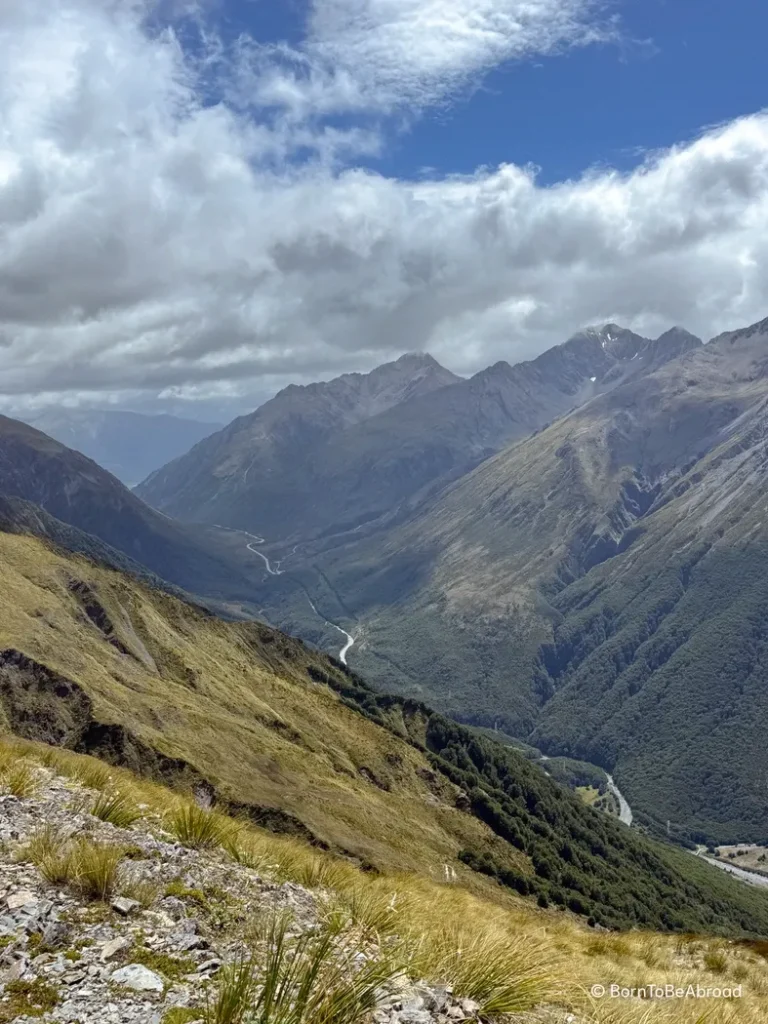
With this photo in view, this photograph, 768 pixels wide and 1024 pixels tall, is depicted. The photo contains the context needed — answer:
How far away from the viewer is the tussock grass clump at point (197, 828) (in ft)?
54.1

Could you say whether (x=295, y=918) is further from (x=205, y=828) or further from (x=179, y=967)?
(x=205, y=828)

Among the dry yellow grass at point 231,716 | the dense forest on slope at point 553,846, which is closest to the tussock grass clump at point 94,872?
the dry yellow grass at point 231,716

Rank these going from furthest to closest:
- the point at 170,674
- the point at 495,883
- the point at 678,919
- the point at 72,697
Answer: the point at 678,919 < the point at 170,674 < the point at 495,883 < the point at 72,697

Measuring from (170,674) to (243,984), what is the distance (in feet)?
362

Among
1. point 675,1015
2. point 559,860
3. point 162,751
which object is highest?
point 675,1015

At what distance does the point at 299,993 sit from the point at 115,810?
10.4 metres

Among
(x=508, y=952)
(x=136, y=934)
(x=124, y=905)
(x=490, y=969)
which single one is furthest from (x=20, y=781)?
(x=490, y=969)

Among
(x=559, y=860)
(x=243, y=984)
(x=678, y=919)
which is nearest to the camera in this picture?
(x=243, y=984)

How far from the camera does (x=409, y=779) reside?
11250 centimetres

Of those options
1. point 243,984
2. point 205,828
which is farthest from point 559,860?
point 243,984

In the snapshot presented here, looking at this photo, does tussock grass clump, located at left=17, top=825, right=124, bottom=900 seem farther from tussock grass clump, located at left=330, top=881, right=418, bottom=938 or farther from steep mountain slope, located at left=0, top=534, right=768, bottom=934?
steep mountain slope, located at left=0, top=534, right=768, bottom=934

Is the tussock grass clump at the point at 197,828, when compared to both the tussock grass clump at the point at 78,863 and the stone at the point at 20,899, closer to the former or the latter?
the tussock grass clump at the point at 78,863

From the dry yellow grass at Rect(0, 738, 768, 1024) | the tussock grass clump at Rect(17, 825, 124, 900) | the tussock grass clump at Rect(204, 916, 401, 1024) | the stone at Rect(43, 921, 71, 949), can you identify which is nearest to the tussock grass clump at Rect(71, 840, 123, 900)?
the tussock grass clump at Rect(17, 825, 124, 900)

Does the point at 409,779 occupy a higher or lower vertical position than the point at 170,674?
lower
